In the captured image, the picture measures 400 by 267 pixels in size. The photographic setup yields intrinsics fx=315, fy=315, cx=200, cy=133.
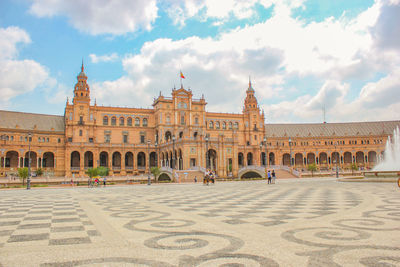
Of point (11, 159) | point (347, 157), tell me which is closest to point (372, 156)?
point (347, 157)

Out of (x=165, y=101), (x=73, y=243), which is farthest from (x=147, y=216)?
(x=165, y=101)

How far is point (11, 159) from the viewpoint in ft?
226

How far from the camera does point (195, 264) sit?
521 cm

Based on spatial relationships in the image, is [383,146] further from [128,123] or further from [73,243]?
[73,243]

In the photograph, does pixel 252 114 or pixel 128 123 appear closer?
pixel 128 123

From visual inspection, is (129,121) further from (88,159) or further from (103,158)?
(88,159)

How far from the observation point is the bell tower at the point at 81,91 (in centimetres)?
7606

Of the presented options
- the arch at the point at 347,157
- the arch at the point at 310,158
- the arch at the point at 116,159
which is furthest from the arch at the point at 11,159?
the arch at the point at 347,157

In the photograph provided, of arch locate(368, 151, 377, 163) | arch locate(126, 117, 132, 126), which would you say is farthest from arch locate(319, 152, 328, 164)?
A: arch locate(126, 117, 132, 126)

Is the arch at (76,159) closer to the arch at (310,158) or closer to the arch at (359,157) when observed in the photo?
the arch at (310,158)

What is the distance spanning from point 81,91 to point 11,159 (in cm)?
2163

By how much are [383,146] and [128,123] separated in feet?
252

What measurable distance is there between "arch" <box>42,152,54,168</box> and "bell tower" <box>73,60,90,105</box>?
1360 cm

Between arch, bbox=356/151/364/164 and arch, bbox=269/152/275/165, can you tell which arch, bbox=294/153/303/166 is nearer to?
arch, bbox=269/152/275/165
